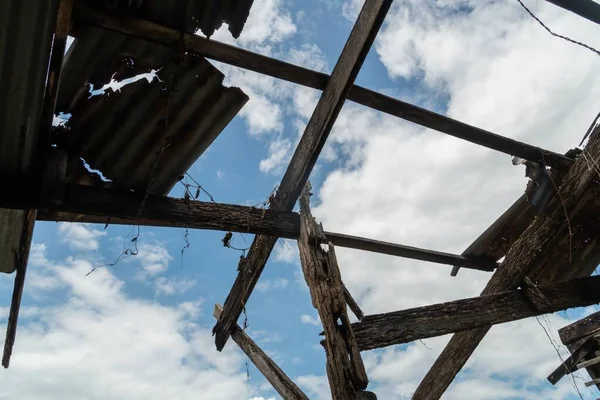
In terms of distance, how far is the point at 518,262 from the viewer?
10.6 ft

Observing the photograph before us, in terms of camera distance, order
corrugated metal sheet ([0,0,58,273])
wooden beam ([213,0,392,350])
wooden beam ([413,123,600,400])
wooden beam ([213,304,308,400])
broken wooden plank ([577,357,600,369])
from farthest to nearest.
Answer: broken wooden plank ([577,357,600,369]) < wooden beam ([213,304,308,400]) < wooden beam ([413,123,600,400]) < wooden beam ([213,0,392,350]) < corrugated metal sheet ([0,0,58,273])

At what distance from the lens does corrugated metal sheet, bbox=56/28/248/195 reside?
2.27 metres

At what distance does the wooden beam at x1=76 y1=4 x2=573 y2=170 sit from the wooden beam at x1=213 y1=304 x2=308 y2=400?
2626mm

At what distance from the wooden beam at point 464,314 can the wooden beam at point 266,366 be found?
4.62 ft

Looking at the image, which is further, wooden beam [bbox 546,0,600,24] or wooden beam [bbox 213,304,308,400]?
wooden beam [bbox 213,304,308,400]

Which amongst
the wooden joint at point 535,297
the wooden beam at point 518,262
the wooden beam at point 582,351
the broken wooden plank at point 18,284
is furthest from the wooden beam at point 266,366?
the wooden beam at point 582,351

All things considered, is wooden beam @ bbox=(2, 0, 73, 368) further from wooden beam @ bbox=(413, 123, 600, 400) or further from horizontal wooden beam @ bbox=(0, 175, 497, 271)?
wooden beam @ bbox=(413, 123, 600, 400)

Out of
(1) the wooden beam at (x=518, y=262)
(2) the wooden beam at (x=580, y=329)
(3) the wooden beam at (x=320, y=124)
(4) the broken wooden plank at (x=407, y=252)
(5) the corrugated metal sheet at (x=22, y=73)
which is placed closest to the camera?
(5) the corrugated metal sheet at (x=22, y=73)

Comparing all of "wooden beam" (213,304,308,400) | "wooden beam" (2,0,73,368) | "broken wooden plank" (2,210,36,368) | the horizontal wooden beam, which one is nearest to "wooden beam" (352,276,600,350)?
the horizontal wooden beam

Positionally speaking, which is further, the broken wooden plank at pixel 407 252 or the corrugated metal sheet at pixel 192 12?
the broken wooden plank at pixel 407 252

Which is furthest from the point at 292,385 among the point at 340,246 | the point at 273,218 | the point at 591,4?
the point at 591,4

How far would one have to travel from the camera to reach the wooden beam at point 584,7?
6.89 feet

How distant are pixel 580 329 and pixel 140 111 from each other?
5999 millimetres

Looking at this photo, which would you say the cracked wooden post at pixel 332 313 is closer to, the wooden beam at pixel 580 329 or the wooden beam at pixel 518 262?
the wooden beam at pixel 518 262
